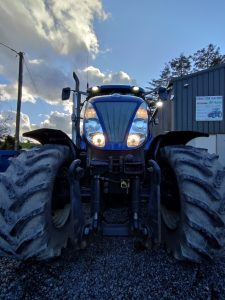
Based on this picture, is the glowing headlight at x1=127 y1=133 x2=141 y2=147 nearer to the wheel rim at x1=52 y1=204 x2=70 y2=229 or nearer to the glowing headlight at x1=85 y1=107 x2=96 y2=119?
the glowing headlight at x1=85 y1=107 x2=96 y2=119

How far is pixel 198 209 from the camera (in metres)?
2.51

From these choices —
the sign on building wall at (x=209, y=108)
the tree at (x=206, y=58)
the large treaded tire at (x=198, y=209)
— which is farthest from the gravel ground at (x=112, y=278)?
the tree at (x=206, y=58)

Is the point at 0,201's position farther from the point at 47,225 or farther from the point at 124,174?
the point at 124,174

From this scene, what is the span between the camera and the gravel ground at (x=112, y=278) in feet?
8.34

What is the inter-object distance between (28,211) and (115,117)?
55.1 inches

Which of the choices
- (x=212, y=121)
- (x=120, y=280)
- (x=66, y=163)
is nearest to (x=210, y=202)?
(x=120, y=280)

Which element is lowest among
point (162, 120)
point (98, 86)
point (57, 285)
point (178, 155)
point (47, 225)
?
point (57, 285)

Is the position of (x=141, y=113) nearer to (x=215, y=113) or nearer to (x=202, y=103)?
(x=215, y=113)

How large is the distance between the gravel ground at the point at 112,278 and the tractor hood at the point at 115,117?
1230 millimetres

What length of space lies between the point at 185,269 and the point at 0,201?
1875 millimetres

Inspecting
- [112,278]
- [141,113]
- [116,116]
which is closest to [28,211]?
[112,278]

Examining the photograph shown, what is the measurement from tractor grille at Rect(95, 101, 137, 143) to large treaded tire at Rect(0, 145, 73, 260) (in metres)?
0.76

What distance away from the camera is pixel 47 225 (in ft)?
8.37

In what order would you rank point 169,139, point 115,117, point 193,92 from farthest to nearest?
point 193,92
point 169,139
point 115,117
